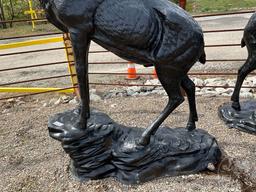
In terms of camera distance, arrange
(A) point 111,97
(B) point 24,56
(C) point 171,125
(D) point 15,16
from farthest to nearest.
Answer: (D) point 15,16
(B) point 24,56
(A) point 111,97
(C) point 171,125

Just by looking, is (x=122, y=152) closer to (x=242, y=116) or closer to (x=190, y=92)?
(x=190, y=92)

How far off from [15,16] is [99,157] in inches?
687

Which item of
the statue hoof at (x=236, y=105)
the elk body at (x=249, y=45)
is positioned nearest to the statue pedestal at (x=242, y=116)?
the statue hoof at (x=236, y=105)

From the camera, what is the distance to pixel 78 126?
3029 millimetres

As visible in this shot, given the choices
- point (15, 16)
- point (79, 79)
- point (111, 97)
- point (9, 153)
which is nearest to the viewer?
point (79, 79)

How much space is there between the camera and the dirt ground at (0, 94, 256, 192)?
3.00 m

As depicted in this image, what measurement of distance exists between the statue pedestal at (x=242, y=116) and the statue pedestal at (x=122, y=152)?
903 millimetres

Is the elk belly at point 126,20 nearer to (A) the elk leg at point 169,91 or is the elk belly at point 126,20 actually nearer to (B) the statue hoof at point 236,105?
(A) the elk leg at point 169,91

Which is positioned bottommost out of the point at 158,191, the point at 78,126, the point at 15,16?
the point at 15,16

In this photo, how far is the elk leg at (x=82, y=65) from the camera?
275cm

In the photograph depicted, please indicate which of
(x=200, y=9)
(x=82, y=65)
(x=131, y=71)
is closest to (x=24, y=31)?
(x=200, y=9)

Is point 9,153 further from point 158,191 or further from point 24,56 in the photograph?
point 24,56

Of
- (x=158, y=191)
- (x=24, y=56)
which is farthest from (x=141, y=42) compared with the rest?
(x=24, y=56)

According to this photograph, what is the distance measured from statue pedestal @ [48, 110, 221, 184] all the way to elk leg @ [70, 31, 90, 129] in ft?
0.38
